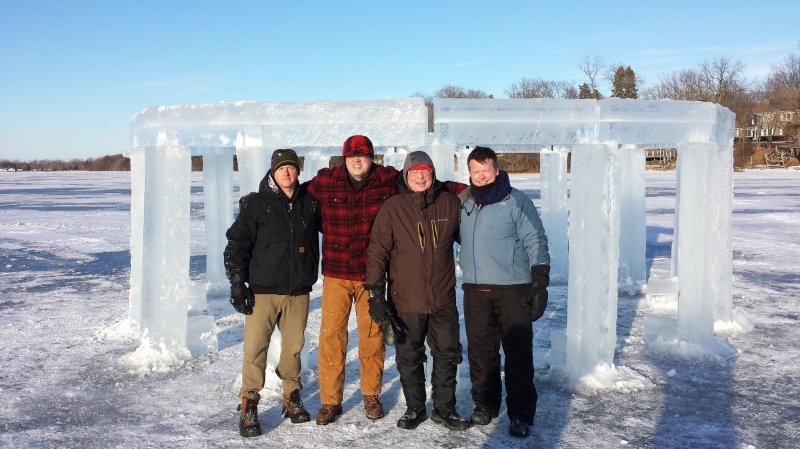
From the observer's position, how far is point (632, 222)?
8914 millimetres

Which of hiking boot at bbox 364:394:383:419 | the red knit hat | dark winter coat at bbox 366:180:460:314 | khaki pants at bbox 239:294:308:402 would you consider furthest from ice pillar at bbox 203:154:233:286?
dark winter coat at bbox 366:180:460:314

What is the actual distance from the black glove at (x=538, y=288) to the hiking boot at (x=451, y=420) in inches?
33.0

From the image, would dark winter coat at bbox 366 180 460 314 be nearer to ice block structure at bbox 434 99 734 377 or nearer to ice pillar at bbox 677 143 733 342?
ice block structure at bbox 434 99 734 377

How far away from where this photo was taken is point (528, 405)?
4.20 m

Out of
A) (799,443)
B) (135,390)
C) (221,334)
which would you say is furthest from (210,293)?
(799,443)

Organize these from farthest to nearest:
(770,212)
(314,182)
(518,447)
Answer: (770,212)
(314,182)
(518,447)

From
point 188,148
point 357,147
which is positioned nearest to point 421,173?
point 357,147

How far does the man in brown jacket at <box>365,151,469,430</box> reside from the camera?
4.02 meters

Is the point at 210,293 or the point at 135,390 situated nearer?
the point at 135,390

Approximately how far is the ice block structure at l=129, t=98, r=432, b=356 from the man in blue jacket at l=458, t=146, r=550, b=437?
1011 mm

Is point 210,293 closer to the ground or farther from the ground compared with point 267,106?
closer to the ground

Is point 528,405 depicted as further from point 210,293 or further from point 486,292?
point 210,293

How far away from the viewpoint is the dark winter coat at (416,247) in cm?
403

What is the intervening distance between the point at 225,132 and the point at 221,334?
2.59 meters
